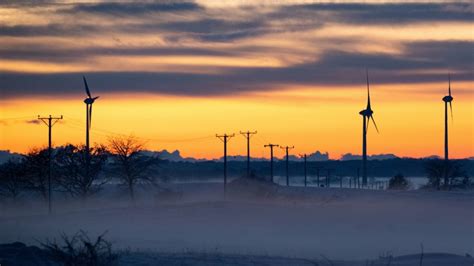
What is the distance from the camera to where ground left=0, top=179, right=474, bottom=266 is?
253ft

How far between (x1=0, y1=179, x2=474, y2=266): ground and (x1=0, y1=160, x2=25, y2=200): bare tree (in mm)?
3078

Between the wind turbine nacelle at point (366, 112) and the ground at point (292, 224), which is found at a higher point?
the wind turbine nacelle at point (366, 112)

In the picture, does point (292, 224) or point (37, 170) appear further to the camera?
point (37, 170)

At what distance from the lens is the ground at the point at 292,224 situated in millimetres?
77250

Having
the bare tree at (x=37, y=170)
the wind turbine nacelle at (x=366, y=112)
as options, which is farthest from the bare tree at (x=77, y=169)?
the wind turbine nacelle at (x=366, y=112)

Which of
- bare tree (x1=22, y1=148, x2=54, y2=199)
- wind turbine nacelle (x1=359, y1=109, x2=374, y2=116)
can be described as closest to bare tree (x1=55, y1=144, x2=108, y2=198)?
bare tree (x1=22, y1=148, x2=54, y2=199)

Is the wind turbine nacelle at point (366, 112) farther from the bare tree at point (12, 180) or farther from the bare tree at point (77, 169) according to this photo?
the bare tree at point (12, 180)

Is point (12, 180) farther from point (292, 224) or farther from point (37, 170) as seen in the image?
point (292, 224)

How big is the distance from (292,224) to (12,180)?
44268mm

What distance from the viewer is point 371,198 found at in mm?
120188

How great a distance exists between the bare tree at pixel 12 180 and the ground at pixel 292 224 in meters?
3.08

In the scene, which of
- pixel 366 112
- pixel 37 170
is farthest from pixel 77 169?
pixel 366 112

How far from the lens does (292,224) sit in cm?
10075

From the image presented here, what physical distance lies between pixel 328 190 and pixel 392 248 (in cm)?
6245
